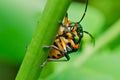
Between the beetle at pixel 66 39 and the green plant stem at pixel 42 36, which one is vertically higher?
the green plant stem at pixel 42 36

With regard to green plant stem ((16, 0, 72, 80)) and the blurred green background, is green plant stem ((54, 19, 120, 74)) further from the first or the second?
green plant stem ((16, 0, 72, 80))

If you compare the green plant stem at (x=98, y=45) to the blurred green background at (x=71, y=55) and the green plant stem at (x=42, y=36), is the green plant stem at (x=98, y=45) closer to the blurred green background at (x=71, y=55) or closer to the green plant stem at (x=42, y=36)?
the blurred green background at (x=71, y=55)

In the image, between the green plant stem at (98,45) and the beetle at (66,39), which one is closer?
the beetle at (66,39)

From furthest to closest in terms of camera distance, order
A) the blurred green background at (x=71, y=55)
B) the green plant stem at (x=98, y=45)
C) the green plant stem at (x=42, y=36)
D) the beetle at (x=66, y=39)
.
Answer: the green plant stem at (x=98, y=45) < the blurred green background at (x=71, y=55) < the beetle at (x=66, y=39) < the green plant stem at (x=42, y=36)

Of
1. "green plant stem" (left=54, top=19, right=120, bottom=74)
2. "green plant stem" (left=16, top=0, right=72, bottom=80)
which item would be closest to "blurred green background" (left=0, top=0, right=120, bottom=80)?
"green plant stem" (left=54, top=19, right=120, bottom=74)

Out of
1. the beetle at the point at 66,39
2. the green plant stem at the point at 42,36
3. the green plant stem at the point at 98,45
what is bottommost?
the green plant stem at the point at 98,45

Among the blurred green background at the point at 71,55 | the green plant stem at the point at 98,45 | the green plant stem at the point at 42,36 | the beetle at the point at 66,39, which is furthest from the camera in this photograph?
the green plant stem at the point at 98,45

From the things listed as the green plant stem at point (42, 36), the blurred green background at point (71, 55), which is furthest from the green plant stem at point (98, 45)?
the green plant stem at point (42, 36)
